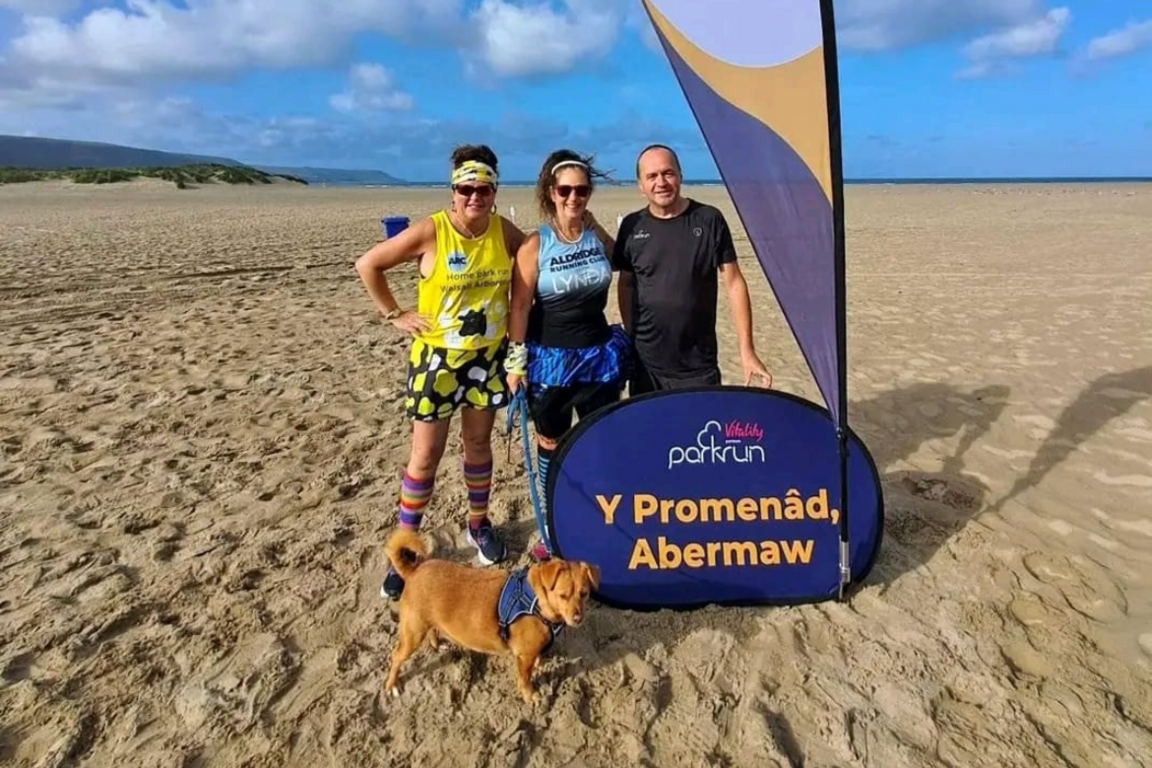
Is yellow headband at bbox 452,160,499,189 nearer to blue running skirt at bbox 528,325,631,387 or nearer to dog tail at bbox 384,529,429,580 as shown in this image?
blue running skirt at bbox 528,325,631,387

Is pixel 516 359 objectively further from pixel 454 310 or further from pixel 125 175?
pixel 125 175

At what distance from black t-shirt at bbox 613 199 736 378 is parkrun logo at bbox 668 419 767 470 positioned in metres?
0.32

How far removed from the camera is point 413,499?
3.38 m

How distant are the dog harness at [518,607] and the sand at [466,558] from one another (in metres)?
0.31

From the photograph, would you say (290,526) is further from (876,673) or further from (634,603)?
(876,673)

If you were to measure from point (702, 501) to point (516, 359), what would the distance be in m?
1.03

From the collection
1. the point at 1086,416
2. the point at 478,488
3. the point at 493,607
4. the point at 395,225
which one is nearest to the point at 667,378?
the point at 478,488

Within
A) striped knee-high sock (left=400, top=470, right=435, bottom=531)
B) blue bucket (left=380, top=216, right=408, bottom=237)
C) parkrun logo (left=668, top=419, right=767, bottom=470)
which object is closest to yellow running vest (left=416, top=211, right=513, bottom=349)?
blue bucket (left=380, top=216, right=408, bottom=237)

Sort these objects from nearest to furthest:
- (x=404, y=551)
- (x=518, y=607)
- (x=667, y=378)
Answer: (x=518, y=607) < (x=404, y=551) < (x=667, y=378)

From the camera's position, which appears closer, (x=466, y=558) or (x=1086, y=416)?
(x=466, y=558)

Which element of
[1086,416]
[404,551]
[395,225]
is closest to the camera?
[404,551]

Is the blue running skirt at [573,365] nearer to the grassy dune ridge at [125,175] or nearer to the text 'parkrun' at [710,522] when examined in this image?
the text 'parkrun' at [710,522]

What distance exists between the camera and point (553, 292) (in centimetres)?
318

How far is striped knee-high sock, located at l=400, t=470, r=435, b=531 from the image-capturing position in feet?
11.1
